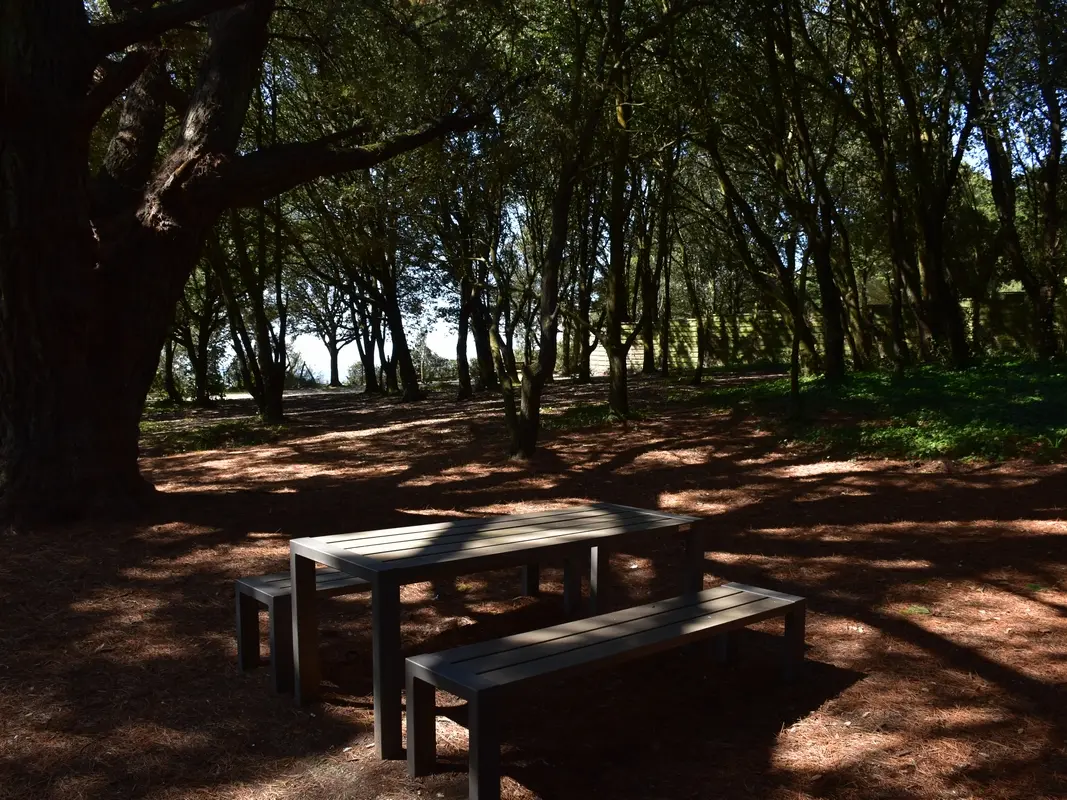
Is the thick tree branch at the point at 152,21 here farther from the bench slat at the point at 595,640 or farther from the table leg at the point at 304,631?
the bench slat at the point at 595,640

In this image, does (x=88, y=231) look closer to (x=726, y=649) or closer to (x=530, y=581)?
(x=530, y=581)

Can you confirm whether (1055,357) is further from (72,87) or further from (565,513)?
(72,87)

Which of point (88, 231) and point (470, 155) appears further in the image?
point (470, 155)

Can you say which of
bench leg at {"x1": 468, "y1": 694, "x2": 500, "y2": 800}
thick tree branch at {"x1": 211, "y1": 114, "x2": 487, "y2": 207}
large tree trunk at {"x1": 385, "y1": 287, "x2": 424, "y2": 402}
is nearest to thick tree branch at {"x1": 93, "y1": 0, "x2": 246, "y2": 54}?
thick tree branch at {"x1": 211, "y1": 114, "x2": 487, "y2": 207}

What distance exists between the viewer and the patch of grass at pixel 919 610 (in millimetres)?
4718

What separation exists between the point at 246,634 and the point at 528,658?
179 cm

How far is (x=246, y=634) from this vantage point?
4094 millimetres

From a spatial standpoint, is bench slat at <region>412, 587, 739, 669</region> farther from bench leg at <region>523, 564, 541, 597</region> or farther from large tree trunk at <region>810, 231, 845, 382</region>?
large tree trunk at <region>810, 231, 845, 382</region>

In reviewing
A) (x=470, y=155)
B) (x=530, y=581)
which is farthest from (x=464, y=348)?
(x=530, y=581)

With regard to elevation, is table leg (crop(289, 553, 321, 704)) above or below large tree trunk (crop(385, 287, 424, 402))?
below

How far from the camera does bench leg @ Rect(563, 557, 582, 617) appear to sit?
5039 millimetres

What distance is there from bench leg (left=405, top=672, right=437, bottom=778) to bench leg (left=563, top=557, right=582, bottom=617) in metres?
2.02

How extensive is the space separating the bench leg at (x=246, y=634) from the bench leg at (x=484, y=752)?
5.94 ft

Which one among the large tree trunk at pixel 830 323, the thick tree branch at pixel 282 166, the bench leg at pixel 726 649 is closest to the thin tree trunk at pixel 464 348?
the large tree trunk at pixel 830 323
